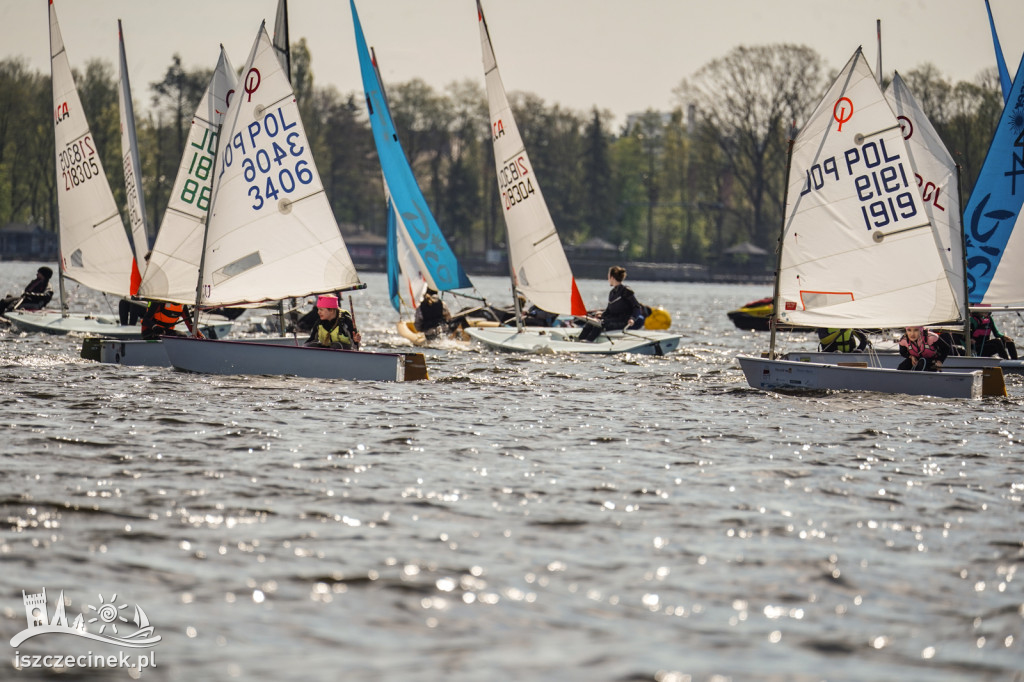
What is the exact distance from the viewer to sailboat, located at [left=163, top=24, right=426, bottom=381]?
19688 mm

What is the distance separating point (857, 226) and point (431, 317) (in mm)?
11497

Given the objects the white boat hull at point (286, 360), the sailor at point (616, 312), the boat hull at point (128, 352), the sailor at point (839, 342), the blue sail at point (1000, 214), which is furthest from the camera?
the sailor at point (616, 312)

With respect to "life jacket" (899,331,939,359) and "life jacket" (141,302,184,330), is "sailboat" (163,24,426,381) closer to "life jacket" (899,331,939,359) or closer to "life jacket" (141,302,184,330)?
"life jacket" (141,302,184,330)

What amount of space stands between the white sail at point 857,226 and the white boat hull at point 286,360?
5632 mm

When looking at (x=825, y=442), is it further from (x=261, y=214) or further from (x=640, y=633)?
(x=261, y=214)

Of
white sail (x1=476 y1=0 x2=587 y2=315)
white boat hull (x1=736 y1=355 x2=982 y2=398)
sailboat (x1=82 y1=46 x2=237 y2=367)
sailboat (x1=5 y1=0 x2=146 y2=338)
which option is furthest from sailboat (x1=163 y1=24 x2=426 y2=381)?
sailboat (x1=5 y1=0 x2=146 y2=338)

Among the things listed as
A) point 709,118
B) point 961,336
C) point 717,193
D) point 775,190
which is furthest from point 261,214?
point 717,193

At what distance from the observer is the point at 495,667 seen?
19.8 ft

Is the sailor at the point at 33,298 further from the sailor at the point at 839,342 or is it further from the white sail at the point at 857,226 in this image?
the white sail at the point at 857,226

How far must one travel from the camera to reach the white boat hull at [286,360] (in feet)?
60.2

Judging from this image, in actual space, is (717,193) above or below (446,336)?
above

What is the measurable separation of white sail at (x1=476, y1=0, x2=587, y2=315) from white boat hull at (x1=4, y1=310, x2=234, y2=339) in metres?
5.98

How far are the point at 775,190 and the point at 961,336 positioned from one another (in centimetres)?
7881

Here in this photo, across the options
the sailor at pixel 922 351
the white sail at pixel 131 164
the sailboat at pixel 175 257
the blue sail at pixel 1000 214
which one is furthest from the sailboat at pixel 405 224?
the sailor at pixel 922 351
